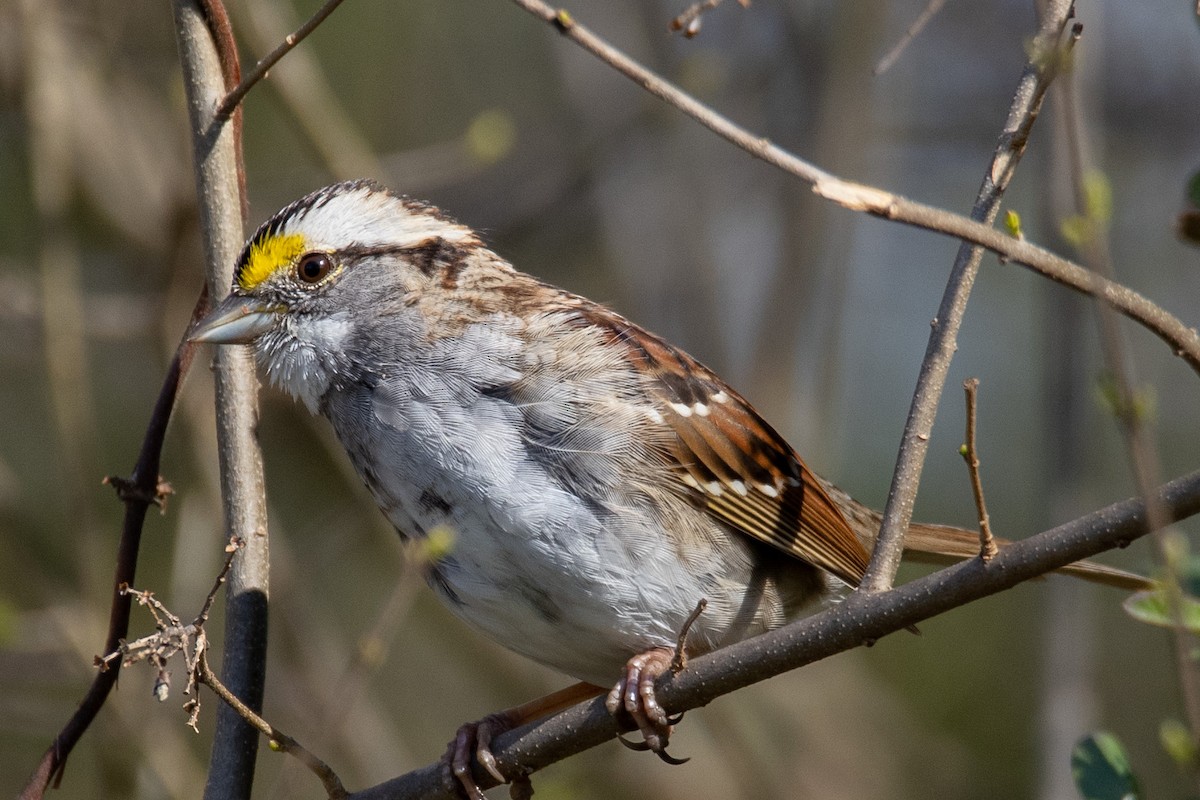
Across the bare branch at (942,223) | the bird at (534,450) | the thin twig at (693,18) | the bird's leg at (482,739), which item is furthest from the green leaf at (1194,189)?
the bird's leg at (482,739)

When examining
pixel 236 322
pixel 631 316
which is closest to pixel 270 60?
pixel 236 322

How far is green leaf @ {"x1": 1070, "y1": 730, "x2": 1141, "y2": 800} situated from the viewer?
2141mm

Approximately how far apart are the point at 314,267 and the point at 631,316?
8.88 ft

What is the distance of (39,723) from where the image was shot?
4418 millimetres

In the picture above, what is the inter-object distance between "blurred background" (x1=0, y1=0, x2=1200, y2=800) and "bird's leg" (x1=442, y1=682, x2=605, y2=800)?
0.33 m

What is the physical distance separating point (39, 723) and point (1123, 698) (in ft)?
14.7

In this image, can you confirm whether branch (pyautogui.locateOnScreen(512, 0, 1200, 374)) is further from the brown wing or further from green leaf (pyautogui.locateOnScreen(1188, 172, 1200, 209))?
the brown wing

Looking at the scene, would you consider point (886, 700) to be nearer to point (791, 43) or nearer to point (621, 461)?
point (791, 43)

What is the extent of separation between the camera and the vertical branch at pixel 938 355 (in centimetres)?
207

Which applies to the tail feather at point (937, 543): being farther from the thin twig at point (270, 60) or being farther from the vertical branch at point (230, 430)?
the thin twig at point (270, 60)

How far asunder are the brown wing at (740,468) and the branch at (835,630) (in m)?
0.68

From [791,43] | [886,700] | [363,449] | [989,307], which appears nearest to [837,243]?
[791,43]

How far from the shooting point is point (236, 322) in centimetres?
276

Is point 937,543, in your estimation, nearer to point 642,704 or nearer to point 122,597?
point 642,704
